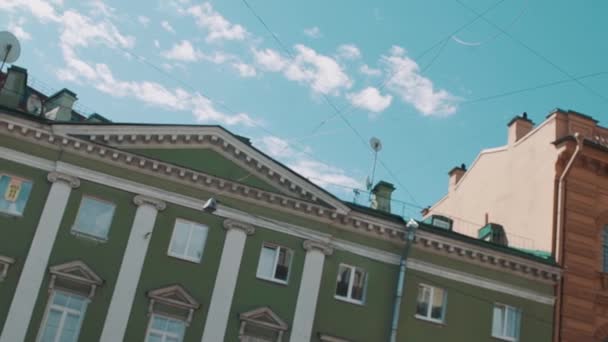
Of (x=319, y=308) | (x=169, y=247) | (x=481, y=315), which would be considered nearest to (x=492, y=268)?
(x=481, y=315)

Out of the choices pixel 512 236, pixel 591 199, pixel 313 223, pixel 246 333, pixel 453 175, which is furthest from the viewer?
pixel 453 175

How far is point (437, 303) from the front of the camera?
23547mm

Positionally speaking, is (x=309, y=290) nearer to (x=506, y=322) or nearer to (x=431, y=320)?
(x=431, y=320)

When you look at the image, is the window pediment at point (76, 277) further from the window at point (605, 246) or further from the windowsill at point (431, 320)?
the window at point (605, 246)

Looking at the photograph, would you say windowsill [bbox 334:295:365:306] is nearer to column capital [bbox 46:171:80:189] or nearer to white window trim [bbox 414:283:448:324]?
white window trim [bbox 414:283:448:324]

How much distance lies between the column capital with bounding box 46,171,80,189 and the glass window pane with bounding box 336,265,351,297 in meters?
8.86

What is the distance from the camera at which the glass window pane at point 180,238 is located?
71.5ft

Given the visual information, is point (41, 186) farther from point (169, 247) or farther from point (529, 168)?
point (529, 168)

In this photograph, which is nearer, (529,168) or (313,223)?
(313,223)

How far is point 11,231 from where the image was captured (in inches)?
798

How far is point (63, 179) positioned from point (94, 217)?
148 cm

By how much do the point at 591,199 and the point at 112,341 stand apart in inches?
677

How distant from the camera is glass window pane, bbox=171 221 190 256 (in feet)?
71.5

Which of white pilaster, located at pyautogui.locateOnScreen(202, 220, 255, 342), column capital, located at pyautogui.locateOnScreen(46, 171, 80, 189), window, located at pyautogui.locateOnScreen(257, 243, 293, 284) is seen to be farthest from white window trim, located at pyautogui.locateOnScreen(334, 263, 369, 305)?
column capital, located at pyautogui.locateOnScreen(46, 171, 80, 189)
